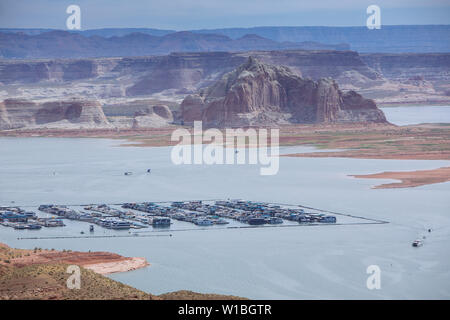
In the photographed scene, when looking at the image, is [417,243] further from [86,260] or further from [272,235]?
[86,260]

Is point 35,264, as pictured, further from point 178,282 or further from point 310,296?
point 310,296

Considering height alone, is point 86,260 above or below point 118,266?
above

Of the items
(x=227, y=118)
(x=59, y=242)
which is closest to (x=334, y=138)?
(x=227, y=118)

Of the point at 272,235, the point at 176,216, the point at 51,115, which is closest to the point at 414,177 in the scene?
the point at 176,216

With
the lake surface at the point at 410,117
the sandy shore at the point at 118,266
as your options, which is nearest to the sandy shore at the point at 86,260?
the sandy shore at the point at 118,266

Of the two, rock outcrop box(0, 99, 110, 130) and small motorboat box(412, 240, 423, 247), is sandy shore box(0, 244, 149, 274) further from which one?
rock outcrop box(0, 99, 110, 130)

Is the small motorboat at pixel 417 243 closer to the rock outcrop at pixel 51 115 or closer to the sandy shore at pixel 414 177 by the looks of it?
the sandy shore at pixel 414 177

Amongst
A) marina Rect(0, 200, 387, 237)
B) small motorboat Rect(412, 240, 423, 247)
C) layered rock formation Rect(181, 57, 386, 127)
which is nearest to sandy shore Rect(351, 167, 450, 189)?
marina Rect(0, 200, 387, 237)
